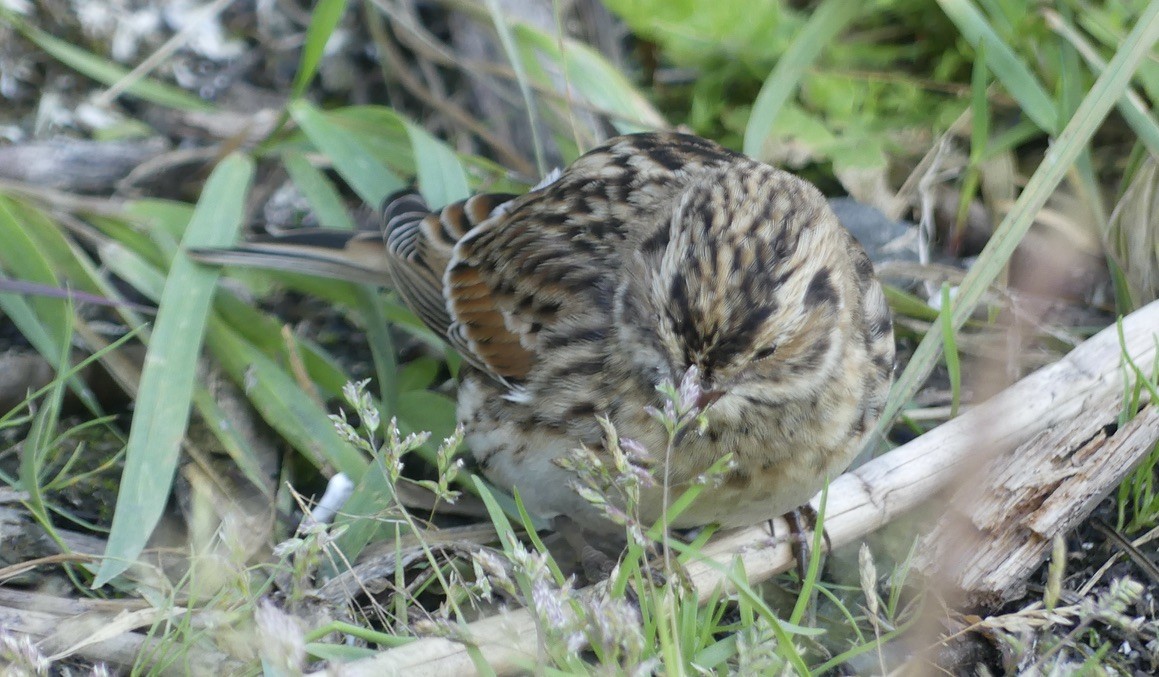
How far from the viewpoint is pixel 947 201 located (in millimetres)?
4637

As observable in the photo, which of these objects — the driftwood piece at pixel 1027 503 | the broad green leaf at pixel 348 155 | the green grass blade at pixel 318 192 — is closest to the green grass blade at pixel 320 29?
the broad green leaf at pixel 348 155

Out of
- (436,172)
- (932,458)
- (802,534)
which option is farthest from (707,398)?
(436,172)

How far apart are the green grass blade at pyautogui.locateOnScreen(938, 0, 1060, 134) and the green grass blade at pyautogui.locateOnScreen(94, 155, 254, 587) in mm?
2562

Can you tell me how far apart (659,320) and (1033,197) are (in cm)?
147

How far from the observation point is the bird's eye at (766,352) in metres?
2.86

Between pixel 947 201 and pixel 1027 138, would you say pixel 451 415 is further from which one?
pixel 1027 138

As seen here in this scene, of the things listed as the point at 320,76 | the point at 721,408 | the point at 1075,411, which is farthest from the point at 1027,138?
the point at 320,76

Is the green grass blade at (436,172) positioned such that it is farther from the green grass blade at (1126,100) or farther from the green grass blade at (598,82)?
the green grass blade at (1126,100)

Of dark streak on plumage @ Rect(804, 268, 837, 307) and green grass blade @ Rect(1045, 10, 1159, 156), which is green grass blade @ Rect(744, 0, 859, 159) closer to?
green grass blade @ Rect(1045, 10, 1159, 156)

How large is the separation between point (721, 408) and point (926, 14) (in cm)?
254

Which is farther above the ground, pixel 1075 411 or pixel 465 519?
pixel 1075 411

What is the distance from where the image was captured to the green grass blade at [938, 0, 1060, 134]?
170 inches

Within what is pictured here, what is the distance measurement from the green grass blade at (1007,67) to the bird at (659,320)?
3.83ft

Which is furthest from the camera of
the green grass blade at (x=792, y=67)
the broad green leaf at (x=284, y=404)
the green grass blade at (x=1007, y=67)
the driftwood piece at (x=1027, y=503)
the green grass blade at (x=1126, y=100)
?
the green grass blade at (x=792, y=67)
